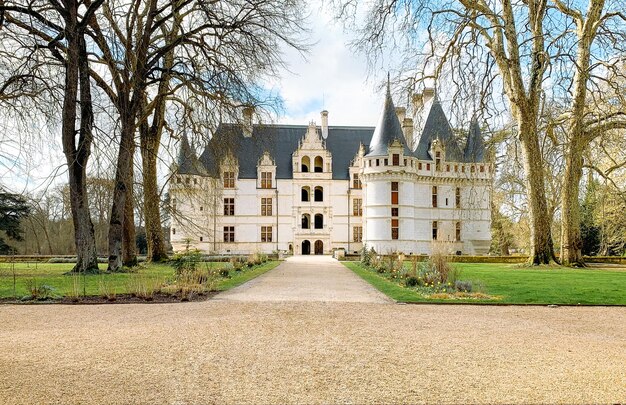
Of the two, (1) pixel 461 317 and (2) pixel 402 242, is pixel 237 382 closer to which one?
(1) pixel 461 317

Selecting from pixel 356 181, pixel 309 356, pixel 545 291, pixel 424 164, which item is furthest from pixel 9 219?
pixel 309 356

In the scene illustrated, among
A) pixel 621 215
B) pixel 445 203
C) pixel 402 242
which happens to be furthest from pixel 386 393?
pixel 445 203

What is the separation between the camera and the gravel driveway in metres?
4.00

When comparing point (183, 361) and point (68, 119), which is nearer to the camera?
point (183, 361)

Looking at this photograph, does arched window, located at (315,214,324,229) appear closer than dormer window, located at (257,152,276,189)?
No

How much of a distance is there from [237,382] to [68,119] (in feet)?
38.0

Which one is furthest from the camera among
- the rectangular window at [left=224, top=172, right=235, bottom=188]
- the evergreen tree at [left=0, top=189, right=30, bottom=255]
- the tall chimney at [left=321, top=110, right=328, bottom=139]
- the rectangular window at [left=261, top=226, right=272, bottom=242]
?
the tall chimney at [left=321, top=110, right=328, bottom=139]

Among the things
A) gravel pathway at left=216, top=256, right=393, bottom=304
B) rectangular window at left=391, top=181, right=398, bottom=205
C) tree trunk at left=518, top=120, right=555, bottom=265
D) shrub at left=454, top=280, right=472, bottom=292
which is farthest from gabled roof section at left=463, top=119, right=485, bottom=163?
rectangular window at left=391, top=181, right=398, bottom=205

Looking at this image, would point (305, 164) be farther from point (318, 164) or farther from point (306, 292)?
point (306, 292)

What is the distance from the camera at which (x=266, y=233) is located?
41.2 m

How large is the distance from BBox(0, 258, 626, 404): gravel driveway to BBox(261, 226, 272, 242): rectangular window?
3261cm

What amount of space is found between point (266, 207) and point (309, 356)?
36374mm

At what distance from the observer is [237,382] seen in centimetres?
426

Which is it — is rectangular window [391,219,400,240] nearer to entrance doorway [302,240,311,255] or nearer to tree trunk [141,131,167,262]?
entrance doorway [302,240,311,255]
